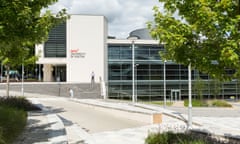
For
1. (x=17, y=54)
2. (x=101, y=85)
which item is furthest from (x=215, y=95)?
(x=17, y=54)

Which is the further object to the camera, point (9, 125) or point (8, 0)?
point (9, 125)

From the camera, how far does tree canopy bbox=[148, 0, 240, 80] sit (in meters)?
5.87

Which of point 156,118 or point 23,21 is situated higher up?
point 23,21

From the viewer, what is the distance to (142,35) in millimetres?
62656

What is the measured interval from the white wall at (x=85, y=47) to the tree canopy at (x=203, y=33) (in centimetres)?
4113

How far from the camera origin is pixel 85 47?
48562mm

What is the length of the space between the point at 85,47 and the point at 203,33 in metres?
42.6

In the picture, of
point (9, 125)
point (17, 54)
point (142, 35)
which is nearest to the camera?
point (9, 125)

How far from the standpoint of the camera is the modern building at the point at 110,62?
48.4m

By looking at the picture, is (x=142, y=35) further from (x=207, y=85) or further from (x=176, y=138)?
(x=176, y=138)

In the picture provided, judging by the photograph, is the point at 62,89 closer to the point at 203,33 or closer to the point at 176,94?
the point at 176,94

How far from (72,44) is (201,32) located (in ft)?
142

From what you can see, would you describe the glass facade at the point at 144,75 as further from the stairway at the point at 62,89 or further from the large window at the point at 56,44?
the large window at the point at 56,44

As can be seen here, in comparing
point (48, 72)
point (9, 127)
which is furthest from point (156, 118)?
point (48, 72)
